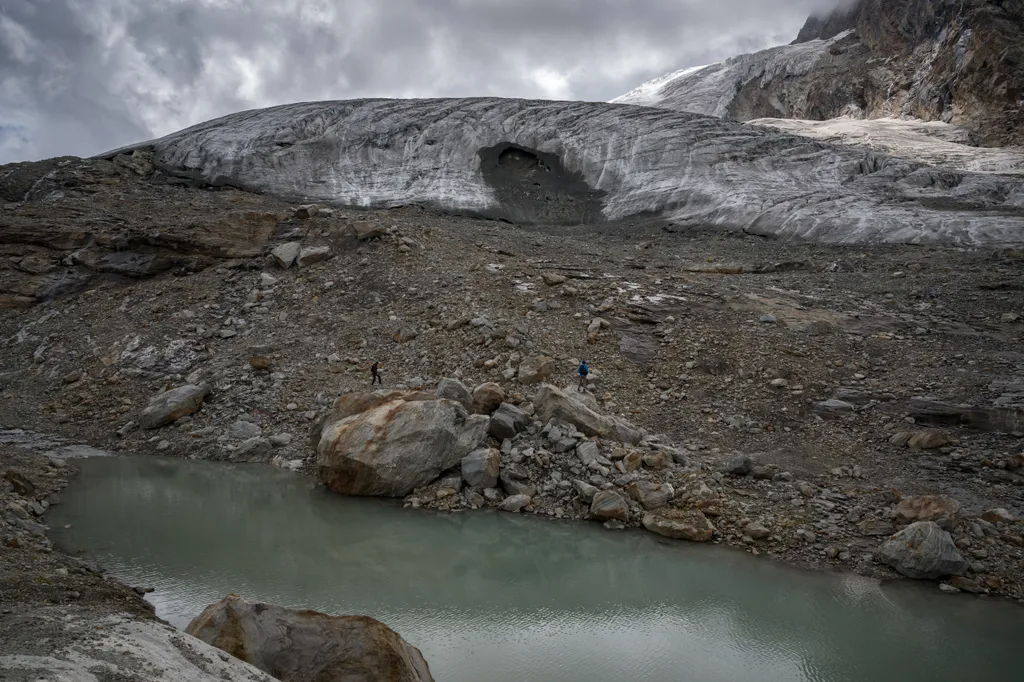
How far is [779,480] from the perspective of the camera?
9.95m

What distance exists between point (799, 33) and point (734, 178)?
4780 centimetres

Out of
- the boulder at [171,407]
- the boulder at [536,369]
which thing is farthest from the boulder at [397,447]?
the boulder at [171,407]

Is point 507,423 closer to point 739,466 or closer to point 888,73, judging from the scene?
point 739,466

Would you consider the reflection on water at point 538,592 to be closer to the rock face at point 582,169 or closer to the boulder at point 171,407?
the boulder at point 171,407

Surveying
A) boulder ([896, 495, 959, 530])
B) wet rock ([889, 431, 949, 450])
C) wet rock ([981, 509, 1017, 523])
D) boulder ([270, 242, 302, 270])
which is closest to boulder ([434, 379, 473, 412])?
boulder ([896, 495, 959, 530])

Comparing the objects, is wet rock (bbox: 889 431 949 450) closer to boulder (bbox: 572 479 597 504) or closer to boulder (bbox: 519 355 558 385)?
boulder (bbox: 572 479 597 504)

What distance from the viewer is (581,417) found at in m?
11.0

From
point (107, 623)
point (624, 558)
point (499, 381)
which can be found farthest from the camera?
point (499, 381)

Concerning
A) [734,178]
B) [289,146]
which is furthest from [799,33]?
[289,146]

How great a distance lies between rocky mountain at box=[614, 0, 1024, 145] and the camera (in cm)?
3056

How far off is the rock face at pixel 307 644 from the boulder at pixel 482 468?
16.2ft

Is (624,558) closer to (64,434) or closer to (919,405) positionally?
(919,405)

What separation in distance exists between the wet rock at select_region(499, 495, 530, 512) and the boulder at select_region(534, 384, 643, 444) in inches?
65.5

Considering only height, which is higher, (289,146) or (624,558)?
(289,146)
